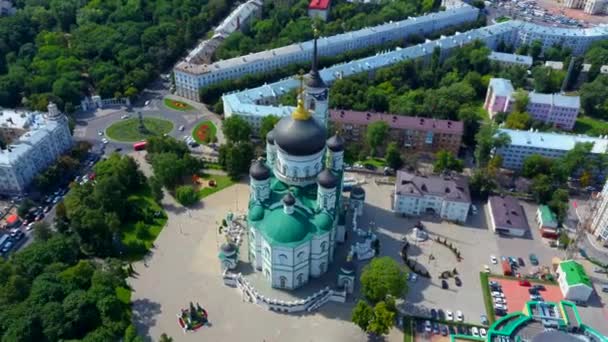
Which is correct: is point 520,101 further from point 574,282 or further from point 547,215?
point 574,282

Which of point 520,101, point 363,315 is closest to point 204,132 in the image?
point 363,315

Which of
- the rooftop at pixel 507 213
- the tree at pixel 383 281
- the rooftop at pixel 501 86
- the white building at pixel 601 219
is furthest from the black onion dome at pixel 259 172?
the rooftop at pixel 501 86

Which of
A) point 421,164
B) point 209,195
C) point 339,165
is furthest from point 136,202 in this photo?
point 421,164

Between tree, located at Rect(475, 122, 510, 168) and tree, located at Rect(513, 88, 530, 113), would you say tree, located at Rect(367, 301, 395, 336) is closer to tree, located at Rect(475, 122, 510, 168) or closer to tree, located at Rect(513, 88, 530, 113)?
tree, located at Rect(475, 122, 510, 168)

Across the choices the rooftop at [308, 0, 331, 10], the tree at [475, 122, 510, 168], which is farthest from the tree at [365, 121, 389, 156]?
the rooftop at [308, 0, 331, 10]

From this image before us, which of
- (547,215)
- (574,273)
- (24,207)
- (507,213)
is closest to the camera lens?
(574,273)

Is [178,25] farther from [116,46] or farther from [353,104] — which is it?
[353,104]

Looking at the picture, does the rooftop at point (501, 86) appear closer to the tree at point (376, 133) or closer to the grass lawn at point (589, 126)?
the grass lawn at point (589, 126)
